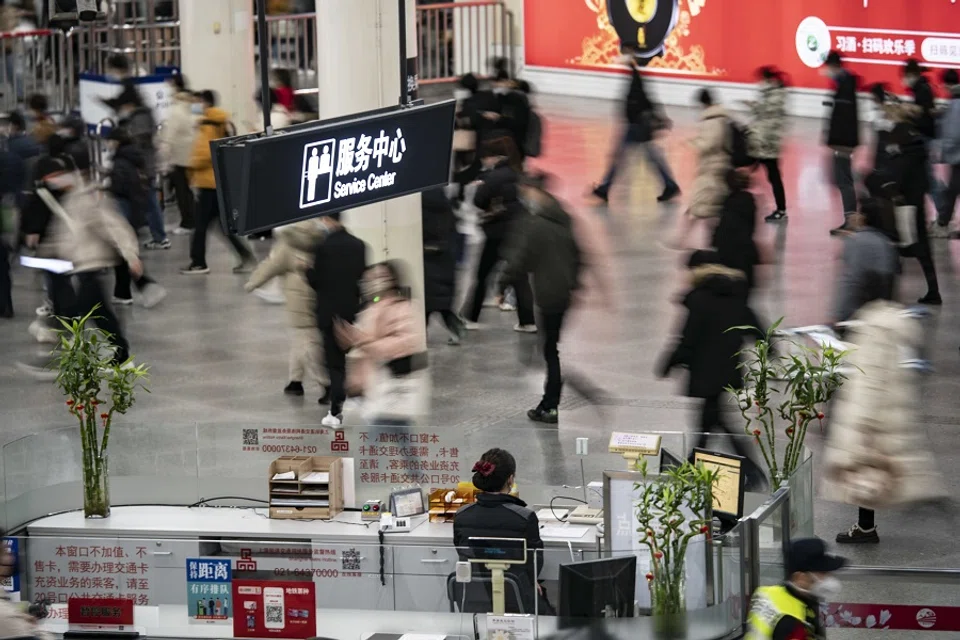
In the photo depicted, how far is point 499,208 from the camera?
43.0 feet

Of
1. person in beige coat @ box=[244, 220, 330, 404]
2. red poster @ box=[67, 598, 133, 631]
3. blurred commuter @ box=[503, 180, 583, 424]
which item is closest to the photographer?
red poster @ box=[67, 598, 133, 631]

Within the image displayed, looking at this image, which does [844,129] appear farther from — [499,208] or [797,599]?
[797,599]

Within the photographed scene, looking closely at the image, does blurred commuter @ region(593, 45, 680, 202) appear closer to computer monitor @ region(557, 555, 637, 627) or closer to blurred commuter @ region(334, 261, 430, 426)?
blurred commuter @ region(334, 261, 430, 426)

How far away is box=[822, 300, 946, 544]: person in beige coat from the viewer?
873 centimetres

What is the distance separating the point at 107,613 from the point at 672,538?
2638 millimetres

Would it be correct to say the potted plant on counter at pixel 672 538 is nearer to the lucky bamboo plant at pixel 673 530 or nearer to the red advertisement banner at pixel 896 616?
the lucky bamboo plant at pixel 673 530

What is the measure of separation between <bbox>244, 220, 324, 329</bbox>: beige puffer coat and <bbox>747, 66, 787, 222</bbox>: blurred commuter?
7.03 metres

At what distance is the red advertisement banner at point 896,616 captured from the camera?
24.5ft

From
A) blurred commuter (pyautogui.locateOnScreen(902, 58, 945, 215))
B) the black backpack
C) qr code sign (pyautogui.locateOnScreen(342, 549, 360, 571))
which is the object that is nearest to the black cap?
qr code sign (pyautogui.locateOnScreen(342, 549, 360, 571))

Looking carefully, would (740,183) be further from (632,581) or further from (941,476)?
(632,581)

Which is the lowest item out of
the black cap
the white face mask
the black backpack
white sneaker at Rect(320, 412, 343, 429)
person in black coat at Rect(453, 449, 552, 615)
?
white sneaker at Rect(320, 412, 343, 429)

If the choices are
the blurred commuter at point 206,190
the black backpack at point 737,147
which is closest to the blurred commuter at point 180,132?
the blurred commuter at point 206,190

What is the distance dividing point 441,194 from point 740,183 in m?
2.80

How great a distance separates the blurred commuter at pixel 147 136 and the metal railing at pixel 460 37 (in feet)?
34.1
